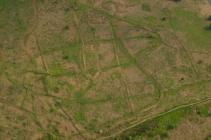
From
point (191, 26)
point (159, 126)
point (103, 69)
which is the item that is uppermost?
point (191, 26)

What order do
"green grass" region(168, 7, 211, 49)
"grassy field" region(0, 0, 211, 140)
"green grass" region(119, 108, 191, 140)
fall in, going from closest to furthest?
1. "green grass" region(119, 108, 191, 140)
2. "grassy field" region(0, 0, 211, 140)
3. "green grass" region(168, 7, 211, 49)

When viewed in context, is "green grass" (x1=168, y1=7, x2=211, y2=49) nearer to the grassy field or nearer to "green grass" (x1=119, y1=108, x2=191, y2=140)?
the grassy field

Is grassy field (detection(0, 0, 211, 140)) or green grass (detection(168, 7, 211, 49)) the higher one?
green grass (detection(168, 7, 211, 49))

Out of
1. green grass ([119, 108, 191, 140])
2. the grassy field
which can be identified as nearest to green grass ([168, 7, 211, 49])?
the grassy field

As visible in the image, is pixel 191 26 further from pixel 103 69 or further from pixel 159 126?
pixel 159 126

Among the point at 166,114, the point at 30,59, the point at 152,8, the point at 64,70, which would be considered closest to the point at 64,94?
the point at 64,70

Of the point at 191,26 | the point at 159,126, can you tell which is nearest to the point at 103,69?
the point at 159,126

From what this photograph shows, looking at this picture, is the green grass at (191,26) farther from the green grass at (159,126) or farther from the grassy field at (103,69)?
the green grass at (159,126)

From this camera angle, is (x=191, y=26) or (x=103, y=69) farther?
(x=191, y=26)

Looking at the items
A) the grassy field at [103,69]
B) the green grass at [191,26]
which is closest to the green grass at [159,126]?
the grassy field at [103,69]
